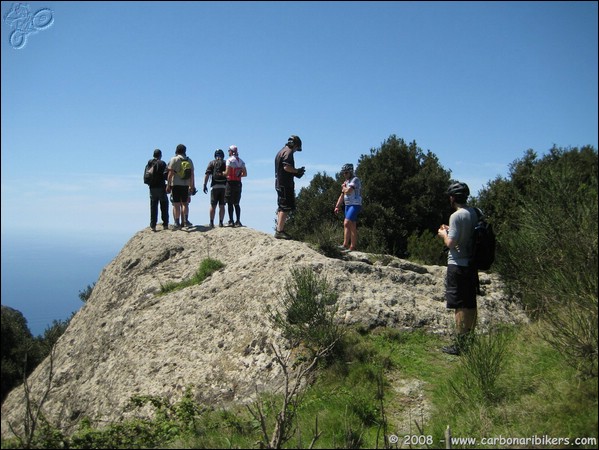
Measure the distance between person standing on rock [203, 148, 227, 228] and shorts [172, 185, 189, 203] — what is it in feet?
2.49

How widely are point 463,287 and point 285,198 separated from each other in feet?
16.2

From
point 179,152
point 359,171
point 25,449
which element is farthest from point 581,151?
point 25,449

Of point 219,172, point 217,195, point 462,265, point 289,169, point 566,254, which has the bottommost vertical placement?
point 462,265

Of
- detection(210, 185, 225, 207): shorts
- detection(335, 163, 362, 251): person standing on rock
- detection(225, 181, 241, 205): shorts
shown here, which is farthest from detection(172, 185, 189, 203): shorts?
detection(335, 163, 362, 251): person standing on rock

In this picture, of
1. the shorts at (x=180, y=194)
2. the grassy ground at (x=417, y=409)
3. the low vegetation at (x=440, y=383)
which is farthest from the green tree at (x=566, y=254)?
the shorts at (x=180, y=194)

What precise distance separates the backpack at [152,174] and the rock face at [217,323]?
9.35ft

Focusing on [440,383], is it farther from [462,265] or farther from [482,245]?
[482,245]

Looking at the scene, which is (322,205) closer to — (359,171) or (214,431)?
(359,171)

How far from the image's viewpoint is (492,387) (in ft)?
16.7

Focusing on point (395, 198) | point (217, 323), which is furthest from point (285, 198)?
point (395, 198)

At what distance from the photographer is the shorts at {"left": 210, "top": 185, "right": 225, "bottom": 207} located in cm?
1262

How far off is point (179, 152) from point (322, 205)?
37.2ft

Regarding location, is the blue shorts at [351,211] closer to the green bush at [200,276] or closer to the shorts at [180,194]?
the green bush at [200,276]

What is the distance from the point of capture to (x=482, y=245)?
6281 millimetres
